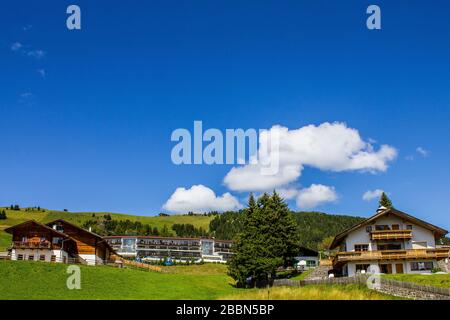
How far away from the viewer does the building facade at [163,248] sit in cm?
13025

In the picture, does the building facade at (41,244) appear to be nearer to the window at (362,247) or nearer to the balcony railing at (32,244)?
the balcony railing at (32,244)

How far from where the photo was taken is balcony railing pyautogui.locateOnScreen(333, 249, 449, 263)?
56.1m

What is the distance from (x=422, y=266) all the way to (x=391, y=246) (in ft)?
16.8

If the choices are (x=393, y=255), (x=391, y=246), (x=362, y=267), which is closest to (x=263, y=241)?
(x=362, y=267)

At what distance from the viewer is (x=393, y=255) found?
188 ft

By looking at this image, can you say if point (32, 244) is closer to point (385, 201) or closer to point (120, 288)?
point (120, 288)

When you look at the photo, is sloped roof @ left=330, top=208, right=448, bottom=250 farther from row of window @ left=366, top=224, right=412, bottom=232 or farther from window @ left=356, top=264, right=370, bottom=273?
window @ left=356, top=264, right=370, bottom=273

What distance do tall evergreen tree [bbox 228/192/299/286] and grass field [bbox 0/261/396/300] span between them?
3458mm

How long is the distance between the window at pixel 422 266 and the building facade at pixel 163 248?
7612 cm

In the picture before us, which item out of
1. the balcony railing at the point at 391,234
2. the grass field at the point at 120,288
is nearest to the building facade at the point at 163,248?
the grass field at the point at 120,288

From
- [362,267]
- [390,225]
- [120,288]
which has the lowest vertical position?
[120,288]
